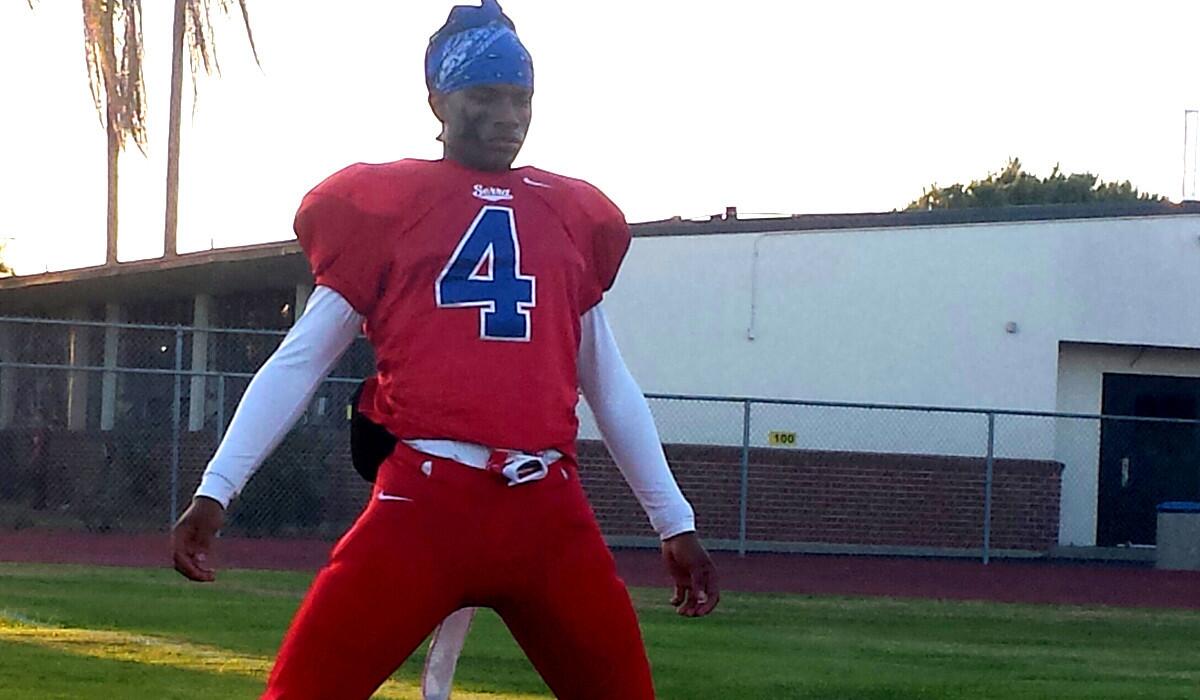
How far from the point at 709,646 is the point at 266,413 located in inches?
349

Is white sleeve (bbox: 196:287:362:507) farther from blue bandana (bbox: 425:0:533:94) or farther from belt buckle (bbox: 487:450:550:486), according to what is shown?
blue bandana (bbox: 425:0:533:94)

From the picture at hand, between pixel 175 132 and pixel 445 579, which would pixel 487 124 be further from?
pixel 175 132

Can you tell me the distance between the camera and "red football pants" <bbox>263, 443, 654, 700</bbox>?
3840 mm

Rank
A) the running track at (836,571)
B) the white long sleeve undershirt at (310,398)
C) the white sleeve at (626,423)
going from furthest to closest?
the running track at (836,571) → the white sleeve at (626,423) → the white long sleeve undershirt at (310,398)

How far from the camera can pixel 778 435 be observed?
2530 centimetres

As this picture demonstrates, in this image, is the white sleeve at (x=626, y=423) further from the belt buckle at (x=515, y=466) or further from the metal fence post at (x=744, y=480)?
the metal fence post at (x=744, y=480)

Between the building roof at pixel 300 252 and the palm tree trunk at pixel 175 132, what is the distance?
11.2 feet

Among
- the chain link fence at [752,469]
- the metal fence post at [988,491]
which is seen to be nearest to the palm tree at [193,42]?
the chain link fence at [752,469]

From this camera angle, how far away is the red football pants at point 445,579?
3.84 meters

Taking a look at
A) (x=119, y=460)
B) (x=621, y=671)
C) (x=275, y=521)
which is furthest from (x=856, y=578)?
(x=621, y=671)

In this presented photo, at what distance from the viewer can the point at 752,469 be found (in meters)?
25.1

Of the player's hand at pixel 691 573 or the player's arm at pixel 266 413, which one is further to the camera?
the player's hand at pixel 691 573

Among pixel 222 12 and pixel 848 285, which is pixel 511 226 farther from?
pixel 222 12

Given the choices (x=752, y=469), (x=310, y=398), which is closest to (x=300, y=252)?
(x=752, y=469)
